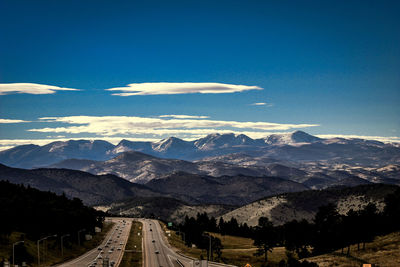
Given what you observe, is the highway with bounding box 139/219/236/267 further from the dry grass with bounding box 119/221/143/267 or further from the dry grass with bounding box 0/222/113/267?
the dry grass with bounding box 0/222/113/267

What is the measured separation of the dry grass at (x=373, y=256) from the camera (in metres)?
107

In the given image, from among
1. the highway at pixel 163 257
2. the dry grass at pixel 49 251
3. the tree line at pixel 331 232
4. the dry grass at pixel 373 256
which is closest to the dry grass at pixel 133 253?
the highway at pixel 163 257

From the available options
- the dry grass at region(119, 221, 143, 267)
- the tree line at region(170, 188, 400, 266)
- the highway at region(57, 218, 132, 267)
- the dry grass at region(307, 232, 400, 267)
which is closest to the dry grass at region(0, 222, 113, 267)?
the highway at region(57, 218, 132, 267)

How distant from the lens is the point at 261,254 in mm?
152625

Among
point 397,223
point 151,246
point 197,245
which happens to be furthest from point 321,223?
point 151,246

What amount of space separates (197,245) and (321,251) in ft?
184

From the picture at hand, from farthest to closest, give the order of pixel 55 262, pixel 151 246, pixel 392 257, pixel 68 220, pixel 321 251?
pixel 151 246, pixel 68 220, pixel 321 251, pixel 55 262, pixel 392 257

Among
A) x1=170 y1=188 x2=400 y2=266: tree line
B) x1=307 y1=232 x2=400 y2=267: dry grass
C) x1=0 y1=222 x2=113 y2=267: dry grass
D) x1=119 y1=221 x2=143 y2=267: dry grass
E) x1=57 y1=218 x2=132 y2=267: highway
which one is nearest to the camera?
x1=307 y1=232 x2=400 y2=267: dry grass

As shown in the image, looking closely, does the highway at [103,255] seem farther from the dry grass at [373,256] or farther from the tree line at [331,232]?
the dry grass at [373,256]

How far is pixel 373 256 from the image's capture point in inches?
4564

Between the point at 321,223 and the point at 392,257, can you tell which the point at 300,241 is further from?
the point at 392,257

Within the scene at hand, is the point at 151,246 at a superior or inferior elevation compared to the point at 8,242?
inferior

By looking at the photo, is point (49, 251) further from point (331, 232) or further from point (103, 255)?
point (331, 232)

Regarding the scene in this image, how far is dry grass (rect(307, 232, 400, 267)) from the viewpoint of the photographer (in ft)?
352
